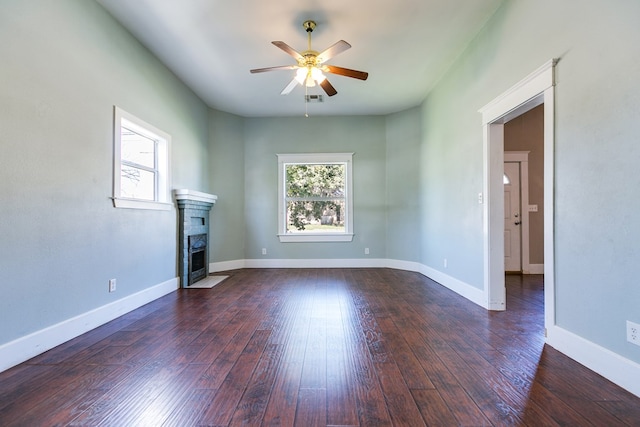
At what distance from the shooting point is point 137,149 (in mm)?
3482

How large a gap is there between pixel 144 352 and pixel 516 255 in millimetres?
5451

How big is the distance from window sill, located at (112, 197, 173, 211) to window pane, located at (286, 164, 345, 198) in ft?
7.99

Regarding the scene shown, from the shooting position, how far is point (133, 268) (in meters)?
3.19

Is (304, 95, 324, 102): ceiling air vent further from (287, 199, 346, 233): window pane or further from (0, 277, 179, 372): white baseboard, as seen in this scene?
(0, 277, 179, 372): white baseboard

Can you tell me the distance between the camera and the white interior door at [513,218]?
16.6 ft

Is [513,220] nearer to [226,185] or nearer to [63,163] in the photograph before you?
→ [226,185]

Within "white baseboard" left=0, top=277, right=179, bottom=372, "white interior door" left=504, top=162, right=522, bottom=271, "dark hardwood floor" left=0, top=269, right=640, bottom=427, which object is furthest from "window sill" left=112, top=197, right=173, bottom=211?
"white interior door" left=504, top=162, right=522, bottom=271

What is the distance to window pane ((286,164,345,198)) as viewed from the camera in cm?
584

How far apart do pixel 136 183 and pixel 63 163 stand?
1085mm

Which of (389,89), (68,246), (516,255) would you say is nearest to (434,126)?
(389,89)

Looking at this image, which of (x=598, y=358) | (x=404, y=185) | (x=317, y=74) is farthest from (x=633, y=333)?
(x=404, y=185)

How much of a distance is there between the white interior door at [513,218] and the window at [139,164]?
5.31m

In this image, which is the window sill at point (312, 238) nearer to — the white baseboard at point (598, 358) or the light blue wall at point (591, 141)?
the light blue wall at point (591, 141)

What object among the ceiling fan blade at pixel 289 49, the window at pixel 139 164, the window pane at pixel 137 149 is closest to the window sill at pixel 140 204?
the window at pixel 139 164
